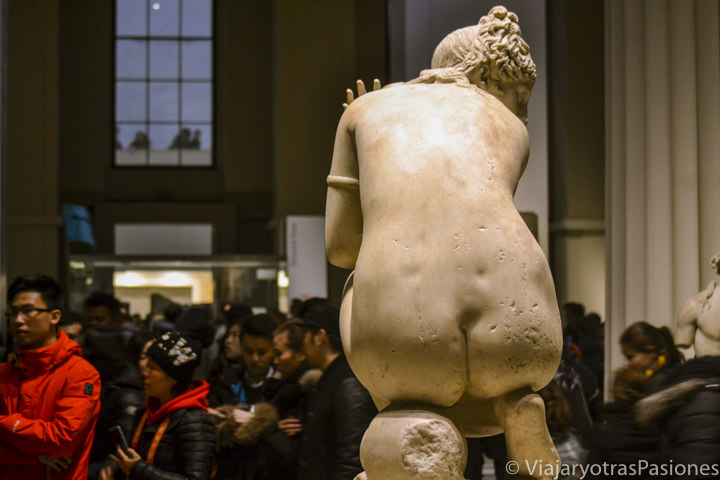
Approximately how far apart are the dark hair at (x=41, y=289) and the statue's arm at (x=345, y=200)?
1764 millimetres

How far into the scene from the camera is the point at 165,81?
24031mm

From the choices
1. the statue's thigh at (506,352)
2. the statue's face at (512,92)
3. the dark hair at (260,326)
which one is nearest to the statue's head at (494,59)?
the statue's face at (512,92)

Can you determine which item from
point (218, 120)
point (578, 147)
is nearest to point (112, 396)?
point (578, 147)

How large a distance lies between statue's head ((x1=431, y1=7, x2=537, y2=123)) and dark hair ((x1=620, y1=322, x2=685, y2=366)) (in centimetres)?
202

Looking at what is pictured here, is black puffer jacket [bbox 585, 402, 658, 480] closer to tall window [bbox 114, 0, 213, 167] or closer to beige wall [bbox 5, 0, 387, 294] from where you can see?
beige wall [bbox 5, 0, 387, 294]

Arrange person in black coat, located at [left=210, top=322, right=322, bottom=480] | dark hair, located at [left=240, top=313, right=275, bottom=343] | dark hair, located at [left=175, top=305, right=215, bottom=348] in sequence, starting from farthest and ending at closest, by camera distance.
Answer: dark hair, located at [left=175, top=305, right=215, bottom=348] < dark hair, located at [left=240, top=313, right=275, bottom=343] < person in black coat, located at [left=210, top=322, right=322, bottom=480]

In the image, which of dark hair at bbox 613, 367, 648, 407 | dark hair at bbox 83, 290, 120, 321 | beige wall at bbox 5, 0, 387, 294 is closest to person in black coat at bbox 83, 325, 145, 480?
dark hair at bbox 613, 367, 648, 407

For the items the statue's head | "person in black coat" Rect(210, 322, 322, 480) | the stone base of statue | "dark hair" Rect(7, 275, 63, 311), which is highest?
the statue's head

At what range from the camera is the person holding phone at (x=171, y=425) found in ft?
13.6

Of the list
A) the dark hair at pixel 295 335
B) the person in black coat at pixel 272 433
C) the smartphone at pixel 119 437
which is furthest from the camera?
the dark hair at pixel 295 335

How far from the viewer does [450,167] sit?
3.08 m

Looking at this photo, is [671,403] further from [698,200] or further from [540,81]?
[698,200]

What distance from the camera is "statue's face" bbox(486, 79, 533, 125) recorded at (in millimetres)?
3424

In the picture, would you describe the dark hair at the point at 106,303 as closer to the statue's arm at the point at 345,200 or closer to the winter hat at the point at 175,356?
the winter hat at the point at 175,356
